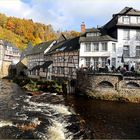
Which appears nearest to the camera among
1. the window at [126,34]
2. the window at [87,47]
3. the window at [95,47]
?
the window at [126,34]

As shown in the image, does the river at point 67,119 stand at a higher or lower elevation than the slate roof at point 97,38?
lower

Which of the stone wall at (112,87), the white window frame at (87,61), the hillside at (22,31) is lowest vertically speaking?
the stone wall at (112,87)

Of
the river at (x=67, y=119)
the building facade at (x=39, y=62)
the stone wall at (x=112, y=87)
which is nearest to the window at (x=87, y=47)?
the stone wall at (x=112, y=87)

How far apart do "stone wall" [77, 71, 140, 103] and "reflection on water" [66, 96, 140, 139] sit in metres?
1.41

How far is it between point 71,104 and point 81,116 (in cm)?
593

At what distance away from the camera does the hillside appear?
113250mm

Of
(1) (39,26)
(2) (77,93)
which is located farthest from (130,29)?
(1) (39,26)

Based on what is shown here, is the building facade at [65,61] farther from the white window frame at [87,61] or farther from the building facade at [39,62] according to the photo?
the building facade at [39,62]

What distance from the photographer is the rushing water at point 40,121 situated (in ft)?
64.8

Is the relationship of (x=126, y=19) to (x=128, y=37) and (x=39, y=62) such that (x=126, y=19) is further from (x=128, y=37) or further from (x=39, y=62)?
(x=39, y=62)

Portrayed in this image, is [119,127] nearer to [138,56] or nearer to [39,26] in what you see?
[138,56]

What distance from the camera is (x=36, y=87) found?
44969mm

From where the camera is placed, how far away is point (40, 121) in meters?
23.4

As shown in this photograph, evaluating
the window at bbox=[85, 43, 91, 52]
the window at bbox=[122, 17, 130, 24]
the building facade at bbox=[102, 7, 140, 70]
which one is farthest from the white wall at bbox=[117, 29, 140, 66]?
the window at bbox=[85, 43, 91, 52]
